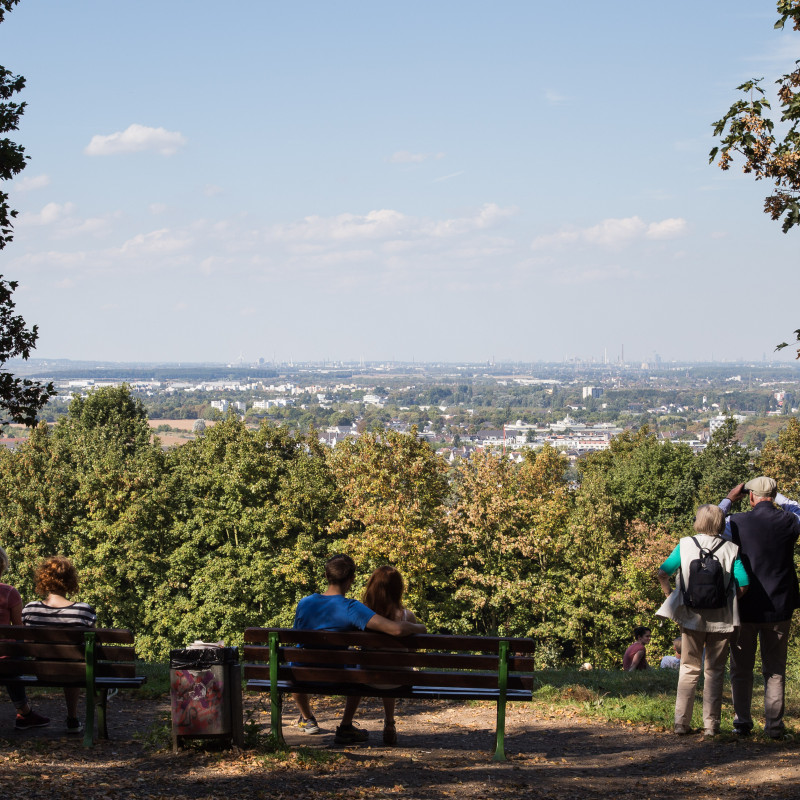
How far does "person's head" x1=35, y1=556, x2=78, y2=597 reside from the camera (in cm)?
876

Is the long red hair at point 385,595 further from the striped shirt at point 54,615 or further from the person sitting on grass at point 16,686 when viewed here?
the person sitting on grass at point 16,686

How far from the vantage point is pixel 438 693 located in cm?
787

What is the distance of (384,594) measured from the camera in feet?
26.8

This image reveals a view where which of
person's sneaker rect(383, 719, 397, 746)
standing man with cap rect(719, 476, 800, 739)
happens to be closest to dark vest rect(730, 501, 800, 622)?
standing man with cap rect(719, 476, 800, 739)

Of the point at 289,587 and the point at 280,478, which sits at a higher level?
the point at 280,478

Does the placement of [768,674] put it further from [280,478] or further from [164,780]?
[280,478]

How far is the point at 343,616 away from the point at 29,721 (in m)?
3.15

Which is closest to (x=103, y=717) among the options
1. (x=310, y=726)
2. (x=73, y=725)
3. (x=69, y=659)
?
(x=73, y=725)

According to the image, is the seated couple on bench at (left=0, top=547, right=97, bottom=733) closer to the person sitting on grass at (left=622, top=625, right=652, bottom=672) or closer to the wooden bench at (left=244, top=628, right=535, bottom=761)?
the wooden bench at (left=244, top=628, right=535, bottom=761)

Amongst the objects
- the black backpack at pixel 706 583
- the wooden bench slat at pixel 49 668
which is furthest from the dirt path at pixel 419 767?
the black backpack at pixel 706 583

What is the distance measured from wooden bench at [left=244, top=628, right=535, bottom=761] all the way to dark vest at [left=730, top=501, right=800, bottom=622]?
2.16 meters

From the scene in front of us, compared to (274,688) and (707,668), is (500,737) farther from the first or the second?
(707,668)

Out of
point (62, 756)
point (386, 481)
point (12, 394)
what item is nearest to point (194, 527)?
point (386, 481)

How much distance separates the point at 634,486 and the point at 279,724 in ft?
140
